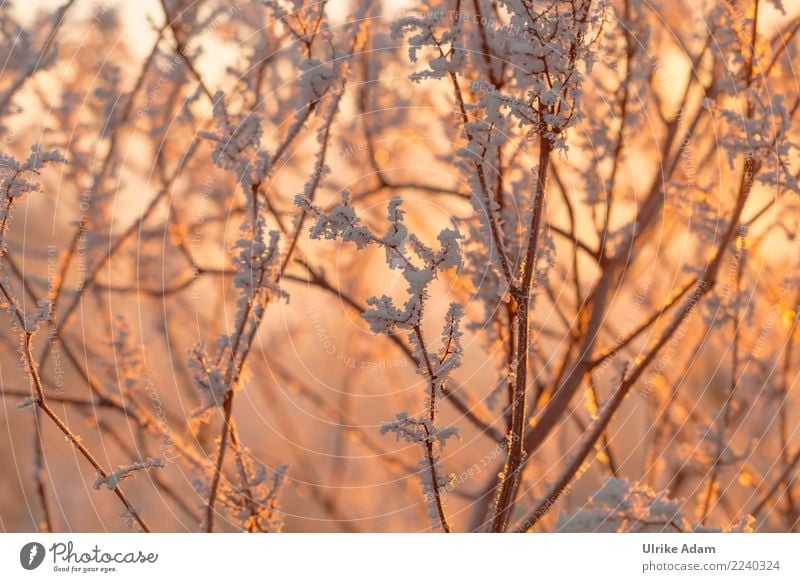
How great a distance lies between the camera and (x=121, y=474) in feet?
4.25

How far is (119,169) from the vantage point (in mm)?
2254

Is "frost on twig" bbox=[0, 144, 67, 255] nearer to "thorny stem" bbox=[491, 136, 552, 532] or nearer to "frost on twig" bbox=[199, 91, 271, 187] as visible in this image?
"frost on twig" bbox=[199, 91, 271, 187]

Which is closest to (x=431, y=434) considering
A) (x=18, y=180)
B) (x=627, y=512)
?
(x=627, y=512)

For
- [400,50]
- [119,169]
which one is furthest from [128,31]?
[400,50]

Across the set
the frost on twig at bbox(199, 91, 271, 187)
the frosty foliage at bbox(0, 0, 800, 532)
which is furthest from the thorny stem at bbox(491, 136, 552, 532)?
the frost on twig at bbox(199, 91, 271, 187)

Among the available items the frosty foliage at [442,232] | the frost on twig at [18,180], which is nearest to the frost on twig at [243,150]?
the frosty foliage at [442,232]

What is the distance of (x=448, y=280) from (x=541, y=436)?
0.44 m

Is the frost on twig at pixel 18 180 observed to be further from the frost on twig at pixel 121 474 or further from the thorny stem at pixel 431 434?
the thorny stem at pixel 431 434

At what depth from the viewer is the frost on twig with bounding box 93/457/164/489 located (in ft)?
4.18

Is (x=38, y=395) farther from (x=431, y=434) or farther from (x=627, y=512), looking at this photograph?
(x=627, y=512)

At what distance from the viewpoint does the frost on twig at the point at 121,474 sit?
1.28 meters

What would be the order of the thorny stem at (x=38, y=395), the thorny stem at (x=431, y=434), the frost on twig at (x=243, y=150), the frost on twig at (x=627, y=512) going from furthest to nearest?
the frost on twig at (x=627, y=512) < the frost on twig at (x=243, y=150) < the thorny stem at (x=38, y=395) < the thorny stem at (x=431, y=434)
